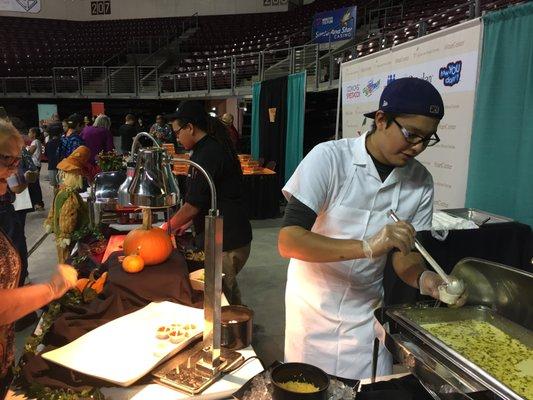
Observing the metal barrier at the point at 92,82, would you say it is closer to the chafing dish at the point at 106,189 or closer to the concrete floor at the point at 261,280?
the concrete floor at the point at 261,280

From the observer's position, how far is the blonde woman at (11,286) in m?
1.11

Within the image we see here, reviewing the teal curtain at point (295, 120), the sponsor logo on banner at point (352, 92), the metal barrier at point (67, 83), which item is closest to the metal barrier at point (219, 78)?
the teal curtain at point (295, 120)

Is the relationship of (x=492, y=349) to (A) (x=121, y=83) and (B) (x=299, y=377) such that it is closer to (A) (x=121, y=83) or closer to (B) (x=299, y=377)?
(B) (x=299, y=377)

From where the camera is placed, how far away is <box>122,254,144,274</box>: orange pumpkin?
5.23ft

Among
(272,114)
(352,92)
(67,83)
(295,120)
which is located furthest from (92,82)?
(352,92)

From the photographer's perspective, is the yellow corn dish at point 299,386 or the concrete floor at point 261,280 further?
the concrete floor at point 261,280

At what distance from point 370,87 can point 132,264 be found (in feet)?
10.2

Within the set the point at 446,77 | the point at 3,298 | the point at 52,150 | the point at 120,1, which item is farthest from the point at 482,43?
the point at 120,1

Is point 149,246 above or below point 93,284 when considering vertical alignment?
above

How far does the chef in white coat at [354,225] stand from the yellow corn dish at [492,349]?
12 cm

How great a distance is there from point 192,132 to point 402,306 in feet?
4.58

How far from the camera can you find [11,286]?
50.1 inches

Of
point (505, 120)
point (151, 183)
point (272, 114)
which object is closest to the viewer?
point (151, 183)

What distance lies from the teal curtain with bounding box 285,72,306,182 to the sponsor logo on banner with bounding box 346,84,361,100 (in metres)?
1.86
